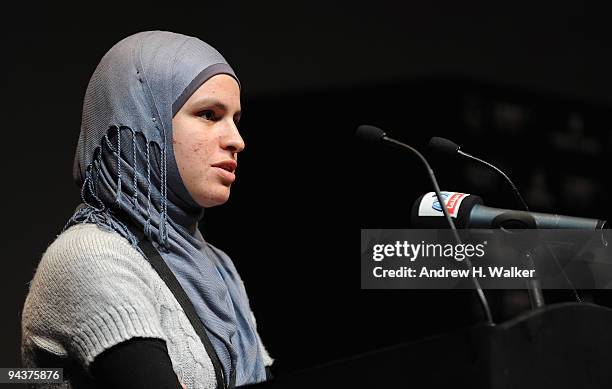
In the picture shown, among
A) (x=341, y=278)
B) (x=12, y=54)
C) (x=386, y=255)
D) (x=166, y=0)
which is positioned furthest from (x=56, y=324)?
(x=341, y=278)

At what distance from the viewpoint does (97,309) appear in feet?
5.94

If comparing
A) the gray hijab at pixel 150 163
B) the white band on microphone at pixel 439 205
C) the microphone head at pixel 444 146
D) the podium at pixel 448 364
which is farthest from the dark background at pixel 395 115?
the podium at pixel 448 364

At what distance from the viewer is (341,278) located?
390cm

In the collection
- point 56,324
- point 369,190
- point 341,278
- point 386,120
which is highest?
point 386,120

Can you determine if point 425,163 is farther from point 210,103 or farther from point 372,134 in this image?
point 210,103

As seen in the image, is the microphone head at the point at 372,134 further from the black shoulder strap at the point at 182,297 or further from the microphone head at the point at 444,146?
the black shoulder strap at the point at 182,297

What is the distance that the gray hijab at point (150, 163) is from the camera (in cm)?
203

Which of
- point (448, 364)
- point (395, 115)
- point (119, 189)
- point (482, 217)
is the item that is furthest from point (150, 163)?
point (395, 115)

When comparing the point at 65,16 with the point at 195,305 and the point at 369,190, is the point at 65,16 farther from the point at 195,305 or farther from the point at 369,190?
the point at 195,305

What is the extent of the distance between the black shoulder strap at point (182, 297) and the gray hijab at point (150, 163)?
0.02 meters

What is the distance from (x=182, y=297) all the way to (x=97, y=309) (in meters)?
0.21

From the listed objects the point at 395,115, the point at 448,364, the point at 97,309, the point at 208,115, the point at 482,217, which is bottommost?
the point at 448,364

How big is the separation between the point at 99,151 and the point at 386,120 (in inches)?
74.0

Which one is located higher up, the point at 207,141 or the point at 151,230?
the point at 207,141
